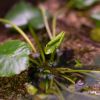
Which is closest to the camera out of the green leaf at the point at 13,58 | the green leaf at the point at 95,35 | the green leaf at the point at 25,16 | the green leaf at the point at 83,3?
the green leaf at the point at 13,58

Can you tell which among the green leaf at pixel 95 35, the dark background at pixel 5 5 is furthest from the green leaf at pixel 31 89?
the dark background at pixel 5 5

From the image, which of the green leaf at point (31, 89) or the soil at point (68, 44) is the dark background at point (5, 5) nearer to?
the soil at point (68, 44)

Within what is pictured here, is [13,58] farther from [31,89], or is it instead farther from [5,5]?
[5,5]

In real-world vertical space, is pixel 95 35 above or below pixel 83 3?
below

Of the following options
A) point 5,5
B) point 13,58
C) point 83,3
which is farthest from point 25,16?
point 13,58

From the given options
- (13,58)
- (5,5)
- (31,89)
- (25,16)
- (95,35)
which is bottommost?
(31,89)

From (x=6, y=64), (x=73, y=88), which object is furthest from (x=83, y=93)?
(x=6, y=64)
